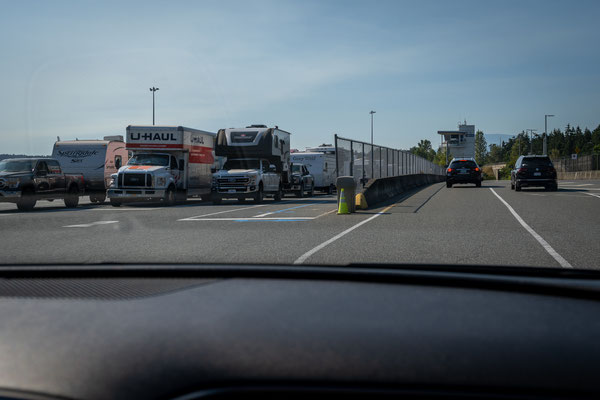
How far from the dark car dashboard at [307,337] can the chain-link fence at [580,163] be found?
72086mm

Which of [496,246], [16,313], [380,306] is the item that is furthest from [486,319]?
[496,246]

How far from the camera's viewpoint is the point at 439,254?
29.4ft

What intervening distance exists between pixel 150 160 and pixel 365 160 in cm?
951

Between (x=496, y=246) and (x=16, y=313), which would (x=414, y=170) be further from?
(x=16, y=313)

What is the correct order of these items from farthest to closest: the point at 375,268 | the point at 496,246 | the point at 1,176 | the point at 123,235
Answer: the point at 1,176 < the point at 123,235 < the point at 496,246 < the point at 375,268

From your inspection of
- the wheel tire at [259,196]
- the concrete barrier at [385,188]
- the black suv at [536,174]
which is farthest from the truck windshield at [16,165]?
the black suv at [536,174]

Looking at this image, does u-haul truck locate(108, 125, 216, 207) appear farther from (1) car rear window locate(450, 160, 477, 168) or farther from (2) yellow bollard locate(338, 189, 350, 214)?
(1) car rear window locate(450, 160, 477, 168)

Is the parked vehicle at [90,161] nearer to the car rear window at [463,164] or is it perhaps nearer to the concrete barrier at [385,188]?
the concrete barrier at [385,188]

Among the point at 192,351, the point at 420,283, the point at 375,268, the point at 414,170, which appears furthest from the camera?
the point at 414,170

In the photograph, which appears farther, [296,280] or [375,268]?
[375,268]

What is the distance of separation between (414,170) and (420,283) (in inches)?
1730

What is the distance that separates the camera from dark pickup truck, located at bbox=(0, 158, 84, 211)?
22.3m

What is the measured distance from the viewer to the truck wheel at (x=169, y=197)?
25.7 m

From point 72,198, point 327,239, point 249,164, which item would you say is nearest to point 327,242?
point 327,239
